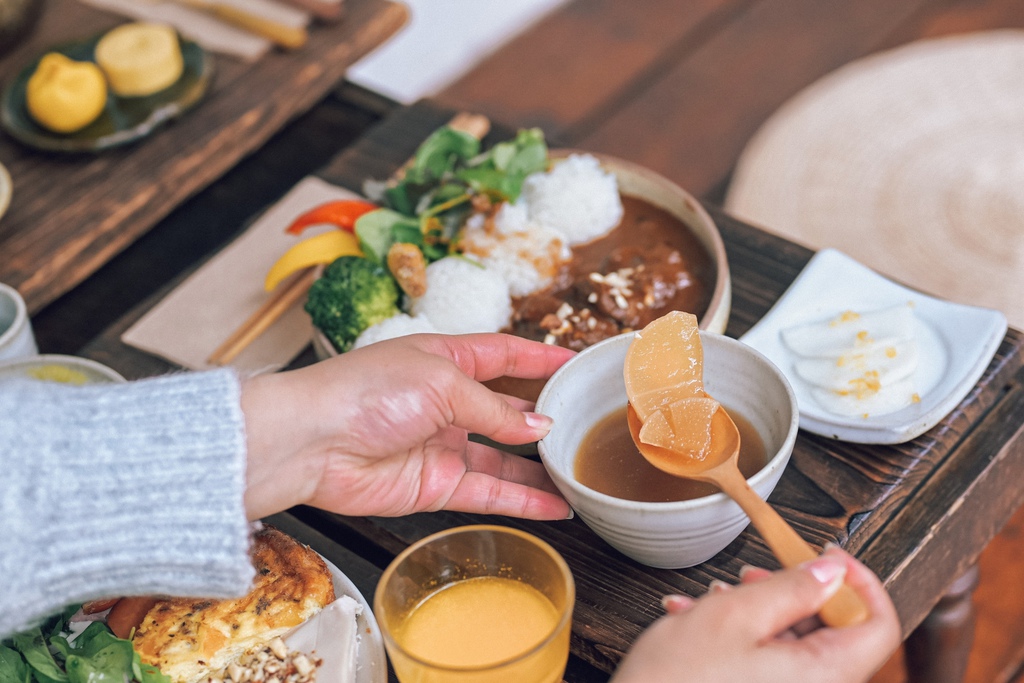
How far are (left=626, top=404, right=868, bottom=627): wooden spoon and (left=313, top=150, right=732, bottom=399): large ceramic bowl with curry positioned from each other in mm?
258

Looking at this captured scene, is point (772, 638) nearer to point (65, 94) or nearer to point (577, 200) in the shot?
point (577, 200)

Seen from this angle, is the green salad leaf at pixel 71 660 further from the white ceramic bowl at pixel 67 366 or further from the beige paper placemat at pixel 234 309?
the beige paper placemat at pixel 234 309

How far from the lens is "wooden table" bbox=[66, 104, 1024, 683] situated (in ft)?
4.10

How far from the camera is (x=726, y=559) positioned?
1.28m

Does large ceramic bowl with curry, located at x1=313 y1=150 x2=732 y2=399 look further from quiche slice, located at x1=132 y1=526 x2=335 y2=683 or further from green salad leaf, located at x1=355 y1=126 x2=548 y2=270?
quiche slice, located at x1=132 y1=526 x2=335 y2=683

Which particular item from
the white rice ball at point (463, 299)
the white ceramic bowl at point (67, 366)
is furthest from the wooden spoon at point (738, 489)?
the white ceramic bowl at point (67, 366)

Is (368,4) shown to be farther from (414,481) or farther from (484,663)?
(484,663)

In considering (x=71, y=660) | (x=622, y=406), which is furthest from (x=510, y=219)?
(x=71, y=660)

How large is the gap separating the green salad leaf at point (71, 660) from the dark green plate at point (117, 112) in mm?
1385

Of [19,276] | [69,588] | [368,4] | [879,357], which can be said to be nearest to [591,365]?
[879,357]

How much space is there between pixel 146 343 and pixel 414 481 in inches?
29.7

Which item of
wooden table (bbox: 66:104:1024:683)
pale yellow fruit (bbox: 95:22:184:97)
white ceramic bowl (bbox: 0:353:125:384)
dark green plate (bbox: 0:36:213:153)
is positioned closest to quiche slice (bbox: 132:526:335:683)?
wooden table (bbox: 66:104:1024:683)

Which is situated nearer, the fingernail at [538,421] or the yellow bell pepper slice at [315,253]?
the fingernail at [538,421]

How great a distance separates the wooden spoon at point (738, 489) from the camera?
95 centimetres
